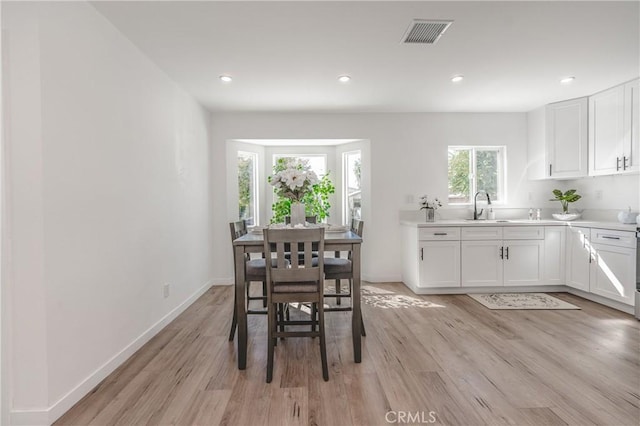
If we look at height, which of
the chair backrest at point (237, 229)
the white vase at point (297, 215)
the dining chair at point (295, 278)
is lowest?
the dining chair at point (295, 278)

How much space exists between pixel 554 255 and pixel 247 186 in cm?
424

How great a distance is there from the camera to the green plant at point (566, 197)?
4.45 metres

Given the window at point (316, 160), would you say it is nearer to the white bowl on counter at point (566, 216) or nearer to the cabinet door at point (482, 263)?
the cabinet door at point (482, 263)

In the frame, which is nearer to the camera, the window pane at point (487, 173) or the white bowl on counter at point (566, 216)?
the white bowl on counter at point (566, 216)

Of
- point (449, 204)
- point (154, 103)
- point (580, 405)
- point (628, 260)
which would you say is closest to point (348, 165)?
point (449, 204)

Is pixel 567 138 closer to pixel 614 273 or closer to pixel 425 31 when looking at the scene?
pixel 614 273

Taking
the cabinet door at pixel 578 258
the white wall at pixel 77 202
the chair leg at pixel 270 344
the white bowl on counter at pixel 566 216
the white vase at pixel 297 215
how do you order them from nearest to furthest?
the white wall at pixel 77 202 → the chair leg at pixel 270 344 → the white vase at pixel 297 215 → the cabinet door at pixel 578 258 → the white bowl on counter at pixel 566 216

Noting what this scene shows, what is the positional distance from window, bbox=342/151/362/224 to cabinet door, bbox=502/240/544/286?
206 cm

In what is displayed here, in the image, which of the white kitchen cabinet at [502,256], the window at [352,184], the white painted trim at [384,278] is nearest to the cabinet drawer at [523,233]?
the white kitchen cabinet at [502,256]

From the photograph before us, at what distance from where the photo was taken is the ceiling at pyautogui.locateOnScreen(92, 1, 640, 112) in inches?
90.7

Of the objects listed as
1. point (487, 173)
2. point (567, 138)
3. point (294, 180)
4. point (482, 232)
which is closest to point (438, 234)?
point (482, 232)

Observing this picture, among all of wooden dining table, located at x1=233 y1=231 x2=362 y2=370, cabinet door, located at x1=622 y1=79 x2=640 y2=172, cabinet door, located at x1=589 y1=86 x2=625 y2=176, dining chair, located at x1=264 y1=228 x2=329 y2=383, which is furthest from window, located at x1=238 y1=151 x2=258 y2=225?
cabinet door, located at x1=622 y1=79 x2=640 y2=172

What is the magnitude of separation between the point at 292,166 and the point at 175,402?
5.97ft

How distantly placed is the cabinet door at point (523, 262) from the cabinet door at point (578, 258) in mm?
293
